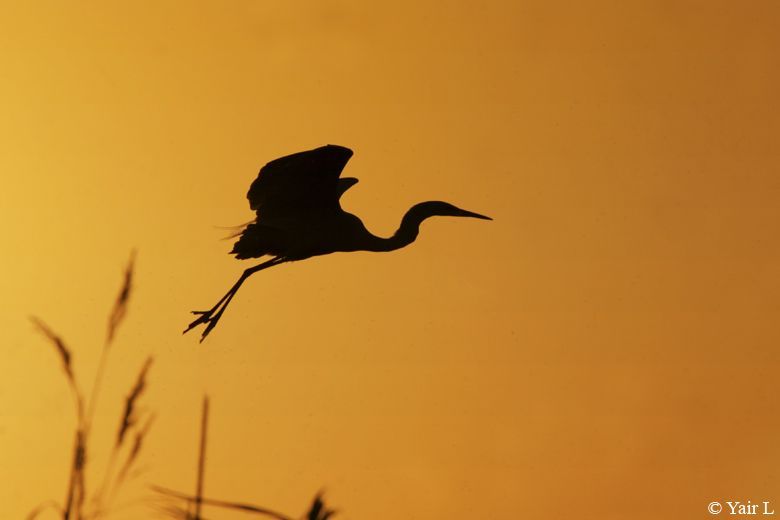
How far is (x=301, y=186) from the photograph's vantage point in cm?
215

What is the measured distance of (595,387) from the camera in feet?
7.30

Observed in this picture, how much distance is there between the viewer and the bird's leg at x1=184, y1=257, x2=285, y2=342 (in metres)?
2.22

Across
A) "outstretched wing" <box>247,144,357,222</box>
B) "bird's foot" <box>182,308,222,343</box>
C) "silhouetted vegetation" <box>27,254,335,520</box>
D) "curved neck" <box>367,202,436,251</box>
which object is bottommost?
"silhouetted vegetation" <box>27,254,335,520</box>

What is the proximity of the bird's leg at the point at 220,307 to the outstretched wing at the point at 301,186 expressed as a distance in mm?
99

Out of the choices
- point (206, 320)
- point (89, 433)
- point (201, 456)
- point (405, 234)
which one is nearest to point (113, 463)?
point (89, 433)

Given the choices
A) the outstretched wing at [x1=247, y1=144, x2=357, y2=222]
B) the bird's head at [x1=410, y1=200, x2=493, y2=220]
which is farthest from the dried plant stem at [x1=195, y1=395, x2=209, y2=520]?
the bird's head at [x1=410, y1=200, x2=493, y2=220]

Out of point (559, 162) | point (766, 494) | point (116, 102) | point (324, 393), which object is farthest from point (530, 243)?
point (116, 102)

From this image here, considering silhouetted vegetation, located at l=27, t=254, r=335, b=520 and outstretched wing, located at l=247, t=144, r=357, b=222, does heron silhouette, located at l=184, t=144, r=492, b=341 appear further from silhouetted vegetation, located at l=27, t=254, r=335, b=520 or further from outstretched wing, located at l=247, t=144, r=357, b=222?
silhouetted vegetation, located at l=27, t=254, r=335, b=520

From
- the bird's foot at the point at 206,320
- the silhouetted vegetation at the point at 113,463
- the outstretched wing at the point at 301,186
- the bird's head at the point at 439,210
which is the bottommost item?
the silhouetted vegetation at the point at 113,463

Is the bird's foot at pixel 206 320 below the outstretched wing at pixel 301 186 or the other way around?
below

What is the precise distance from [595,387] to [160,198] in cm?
100

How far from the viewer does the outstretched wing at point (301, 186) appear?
6.86 feet

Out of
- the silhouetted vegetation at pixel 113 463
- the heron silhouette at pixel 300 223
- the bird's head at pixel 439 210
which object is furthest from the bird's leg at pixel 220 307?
the bird's head at pixel 439 210

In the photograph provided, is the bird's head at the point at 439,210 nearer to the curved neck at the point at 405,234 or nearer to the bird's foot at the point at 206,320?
the curved neck at the point at 405,234
